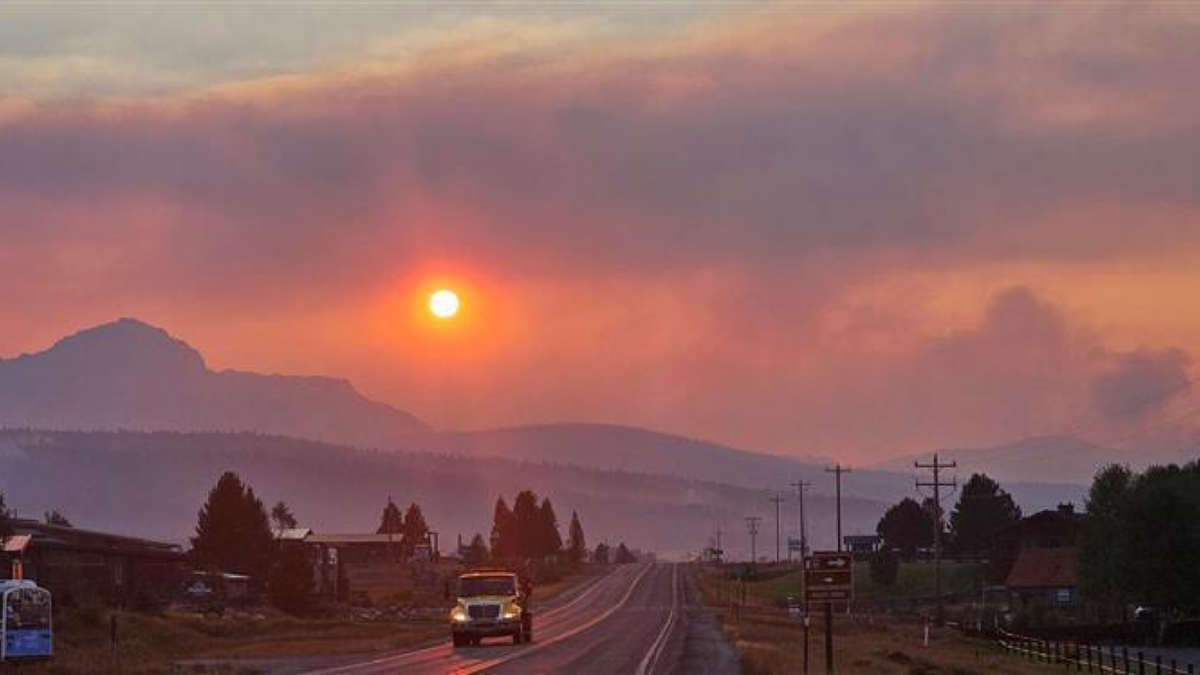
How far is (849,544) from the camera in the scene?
163875 mm

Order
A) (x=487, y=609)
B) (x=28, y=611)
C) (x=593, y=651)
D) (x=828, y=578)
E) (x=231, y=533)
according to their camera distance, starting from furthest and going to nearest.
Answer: (x=231, y=533)
(x=487, y=609)
(x=593, y=651)
(x=28, y=611)
(x=828, y=578)

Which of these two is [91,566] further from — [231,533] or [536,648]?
[536,648]

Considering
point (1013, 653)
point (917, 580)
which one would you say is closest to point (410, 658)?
point (1013, 653)

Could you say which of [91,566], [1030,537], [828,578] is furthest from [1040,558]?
[828,578]

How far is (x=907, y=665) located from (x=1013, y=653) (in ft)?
87.1

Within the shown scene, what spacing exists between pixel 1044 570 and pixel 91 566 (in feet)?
284

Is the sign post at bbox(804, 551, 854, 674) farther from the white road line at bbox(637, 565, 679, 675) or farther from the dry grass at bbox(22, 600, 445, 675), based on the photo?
the dry grass at bbox(22, 600, 445, 675)

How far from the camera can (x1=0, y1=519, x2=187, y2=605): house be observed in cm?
11112

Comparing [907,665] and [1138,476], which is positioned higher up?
[1138,476]

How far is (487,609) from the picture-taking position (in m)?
83.8

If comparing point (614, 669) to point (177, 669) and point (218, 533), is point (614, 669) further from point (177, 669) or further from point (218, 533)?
point (218, 533)

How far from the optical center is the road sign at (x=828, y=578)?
5838 cm

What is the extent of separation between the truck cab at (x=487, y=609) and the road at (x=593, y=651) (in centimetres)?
87

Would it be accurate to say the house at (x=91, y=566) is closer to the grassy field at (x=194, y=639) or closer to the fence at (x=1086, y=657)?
the grassy field at (x=194, y=639)
